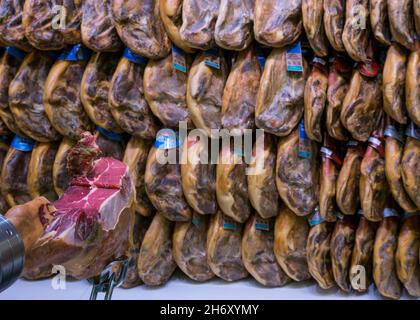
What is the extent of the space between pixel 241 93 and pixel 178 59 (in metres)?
0.39

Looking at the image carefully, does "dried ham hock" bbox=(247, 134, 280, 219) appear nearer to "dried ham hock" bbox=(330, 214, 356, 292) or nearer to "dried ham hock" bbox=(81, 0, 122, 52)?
"dried ham hock" bbox=(330, 214, 356, 292)

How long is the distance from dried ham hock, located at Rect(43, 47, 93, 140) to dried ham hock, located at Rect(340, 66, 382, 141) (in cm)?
146

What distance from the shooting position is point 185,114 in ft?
11.7

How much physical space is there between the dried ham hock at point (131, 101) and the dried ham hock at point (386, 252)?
4.24 feet

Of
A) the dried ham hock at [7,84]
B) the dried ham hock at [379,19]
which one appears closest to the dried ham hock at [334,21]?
the dried ham hock at [379,19]

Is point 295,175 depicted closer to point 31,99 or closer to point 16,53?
point 31,99

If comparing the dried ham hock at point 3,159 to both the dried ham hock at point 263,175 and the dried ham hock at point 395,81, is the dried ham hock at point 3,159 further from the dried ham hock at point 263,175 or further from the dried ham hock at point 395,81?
the dried ham hock at point 395,81

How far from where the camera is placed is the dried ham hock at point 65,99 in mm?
3732

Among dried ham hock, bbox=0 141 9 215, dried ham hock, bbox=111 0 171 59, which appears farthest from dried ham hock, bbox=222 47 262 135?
dried ham hock, bbox=0 141 9 215

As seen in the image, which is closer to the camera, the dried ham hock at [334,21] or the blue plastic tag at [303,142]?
the dried ham hock at [334,21]

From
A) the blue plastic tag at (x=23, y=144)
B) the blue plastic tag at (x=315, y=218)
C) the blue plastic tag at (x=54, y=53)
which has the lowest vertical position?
the blue plastic tag at (x=315, y=218)

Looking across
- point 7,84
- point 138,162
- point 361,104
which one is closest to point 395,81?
point 361,104
